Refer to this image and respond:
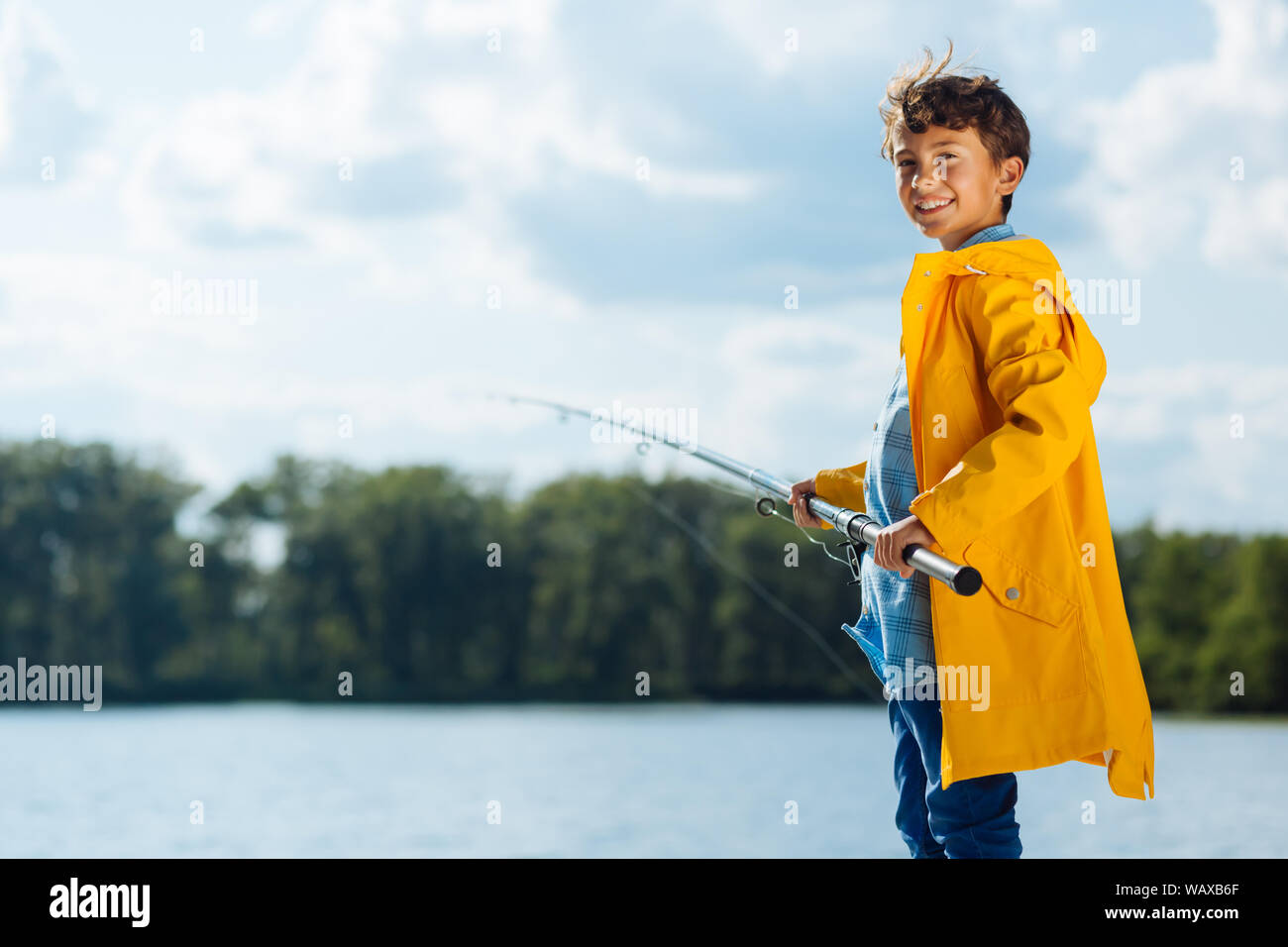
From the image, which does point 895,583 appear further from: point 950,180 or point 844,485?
point 950,180

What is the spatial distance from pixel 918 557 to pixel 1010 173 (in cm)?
76

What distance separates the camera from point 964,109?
86.1 inches

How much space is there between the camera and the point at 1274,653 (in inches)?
1458

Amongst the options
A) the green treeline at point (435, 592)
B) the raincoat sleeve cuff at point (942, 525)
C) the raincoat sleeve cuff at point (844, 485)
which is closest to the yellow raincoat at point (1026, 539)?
the raincoat sleeve cuff at point (942, 525)

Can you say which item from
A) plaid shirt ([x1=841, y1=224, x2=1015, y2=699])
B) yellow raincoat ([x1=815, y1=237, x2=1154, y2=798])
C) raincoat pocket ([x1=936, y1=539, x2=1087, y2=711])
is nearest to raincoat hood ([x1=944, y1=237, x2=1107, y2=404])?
yellow raincoat ([x1=815, y1=237, x2=1154, y2=798])

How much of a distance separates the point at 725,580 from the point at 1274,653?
51.5 feet

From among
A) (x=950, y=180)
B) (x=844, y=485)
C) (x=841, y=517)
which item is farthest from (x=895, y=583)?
(x=950, y=180)

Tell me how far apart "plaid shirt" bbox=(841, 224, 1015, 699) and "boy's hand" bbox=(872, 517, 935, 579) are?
147 millimetres

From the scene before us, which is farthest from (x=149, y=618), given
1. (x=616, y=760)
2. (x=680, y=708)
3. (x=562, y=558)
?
(x=616, y=760)

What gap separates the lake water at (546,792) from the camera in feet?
45.8

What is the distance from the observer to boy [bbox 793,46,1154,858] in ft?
6.41

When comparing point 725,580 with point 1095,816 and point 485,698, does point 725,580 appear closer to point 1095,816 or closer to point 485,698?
point 485,698

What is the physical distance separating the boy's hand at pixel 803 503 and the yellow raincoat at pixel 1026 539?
1.52ft

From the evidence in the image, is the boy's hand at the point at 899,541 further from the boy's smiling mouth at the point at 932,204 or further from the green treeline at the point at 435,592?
the green treeline at the point at 435,592
